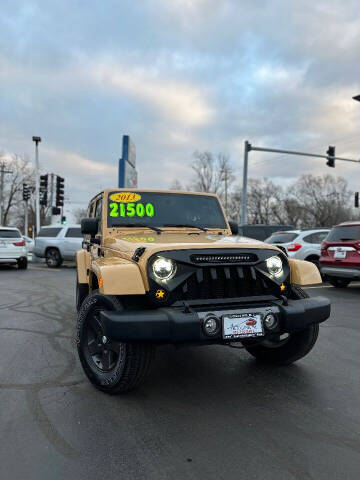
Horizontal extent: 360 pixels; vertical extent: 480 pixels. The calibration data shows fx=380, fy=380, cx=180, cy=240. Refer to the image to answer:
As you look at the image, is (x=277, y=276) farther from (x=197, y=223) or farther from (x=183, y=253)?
(x=197, y=223)

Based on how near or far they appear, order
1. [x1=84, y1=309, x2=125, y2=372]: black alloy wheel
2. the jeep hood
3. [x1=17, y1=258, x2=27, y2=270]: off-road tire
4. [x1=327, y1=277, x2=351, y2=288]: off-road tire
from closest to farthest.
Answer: the jeep hood → [x1=84, y1=309, x2=125, y2=372]: black alloy wheel → [x1=327, y1=277, x2=351, y2=288]: off-road tire → [x1=17, y1=258, x2=27, y2=270]: off-road tire

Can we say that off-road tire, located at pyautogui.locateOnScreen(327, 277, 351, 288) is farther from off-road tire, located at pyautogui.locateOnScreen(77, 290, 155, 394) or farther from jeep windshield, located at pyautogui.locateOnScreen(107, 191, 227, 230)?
off-road tire, located at pyautogui.locateOnScreen(77, 290, 155, 394)

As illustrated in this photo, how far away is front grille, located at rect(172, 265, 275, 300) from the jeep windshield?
4.70 feet

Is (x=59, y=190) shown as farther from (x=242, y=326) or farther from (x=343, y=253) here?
(x=242, y=326)

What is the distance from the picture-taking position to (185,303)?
3.05 metres

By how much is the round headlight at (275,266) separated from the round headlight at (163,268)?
0.91 metres

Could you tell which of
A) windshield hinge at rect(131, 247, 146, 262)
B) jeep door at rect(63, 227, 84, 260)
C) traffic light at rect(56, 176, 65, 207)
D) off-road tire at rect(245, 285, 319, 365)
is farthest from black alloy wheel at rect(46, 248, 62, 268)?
windshield hinge at rect(131, 247, 146, 262)

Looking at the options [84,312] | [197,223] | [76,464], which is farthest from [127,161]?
[76,464]

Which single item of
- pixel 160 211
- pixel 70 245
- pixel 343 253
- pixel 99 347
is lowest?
pixel 99 347

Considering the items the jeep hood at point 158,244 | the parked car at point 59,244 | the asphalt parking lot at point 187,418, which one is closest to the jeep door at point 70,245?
the parked car at point 59,244

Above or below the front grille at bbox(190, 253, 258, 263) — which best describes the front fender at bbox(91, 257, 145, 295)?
below

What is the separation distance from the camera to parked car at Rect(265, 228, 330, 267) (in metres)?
11.3

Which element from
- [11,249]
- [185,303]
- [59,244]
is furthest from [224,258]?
[59,244]

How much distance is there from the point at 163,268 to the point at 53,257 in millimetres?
14408
